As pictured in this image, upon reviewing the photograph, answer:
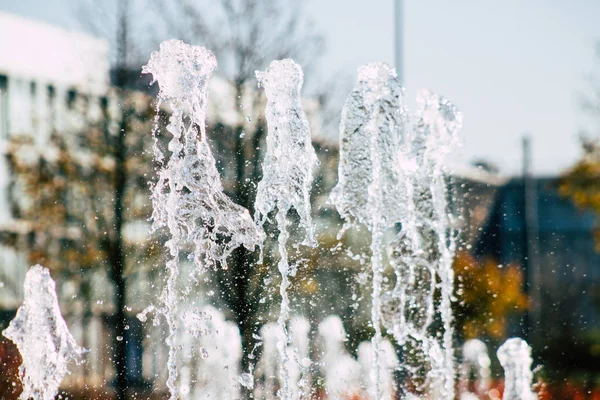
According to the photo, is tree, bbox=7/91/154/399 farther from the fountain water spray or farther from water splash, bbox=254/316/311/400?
the fountain water spray

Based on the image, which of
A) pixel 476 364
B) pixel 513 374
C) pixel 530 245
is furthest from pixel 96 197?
pixel 530 245

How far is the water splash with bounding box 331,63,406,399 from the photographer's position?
5.41m

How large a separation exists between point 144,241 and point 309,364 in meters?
2.03

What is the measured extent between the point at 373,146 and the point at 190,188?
4.32ft

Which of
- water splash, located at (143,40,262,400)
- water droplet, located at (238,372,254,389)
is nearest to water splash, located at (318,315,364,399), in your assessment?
water droplet, located at (238,372,254,389)

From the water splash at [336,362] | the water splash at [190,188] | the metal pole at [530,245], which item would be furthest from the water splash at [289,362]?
the metal pole at [530,245]

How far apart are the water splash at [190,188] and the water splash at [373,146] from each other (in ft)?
3.09

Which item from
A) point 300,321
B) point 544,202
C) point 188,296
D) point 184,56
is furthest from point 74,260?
point 544,202

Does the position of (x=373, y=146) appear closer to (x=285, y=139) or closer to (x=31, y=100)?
(x=285, y=139)

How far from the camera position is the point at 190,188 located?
5699 mm

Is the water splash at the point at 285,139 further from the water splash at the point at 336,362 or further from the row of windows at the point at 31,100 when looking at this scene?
the row of windows at the point at 31,100

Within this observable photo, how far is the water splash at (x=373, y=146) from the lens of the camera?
5.41 m

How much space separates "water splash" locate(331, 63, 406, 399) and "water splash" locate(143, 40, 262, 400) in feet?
3.09

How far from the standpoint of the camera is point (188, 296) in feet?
25.3
